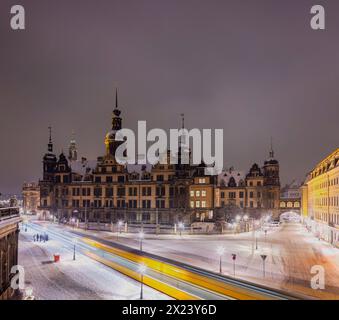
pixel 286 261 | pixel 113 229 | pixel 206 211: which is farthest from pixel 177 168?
pixel 286 261

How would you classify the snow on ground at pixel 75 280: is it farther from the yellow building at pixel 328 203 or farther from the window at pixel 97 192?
the window at pixel 97 192

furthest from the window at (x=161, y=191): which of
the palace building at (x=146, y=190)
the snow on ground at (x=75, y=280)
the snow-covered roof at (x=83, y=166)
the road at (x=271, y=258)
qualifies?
the snow on ground at (x=75, y=280)

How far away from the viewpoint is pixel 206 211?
69.2 metres

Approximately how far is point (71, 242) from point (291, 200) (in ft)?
234

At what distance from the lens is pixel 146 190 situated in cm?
7369

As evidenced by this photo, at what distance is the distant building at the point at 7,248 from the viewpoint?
18.4 metres

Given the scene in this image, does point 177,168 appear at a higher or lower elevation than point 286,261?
higher

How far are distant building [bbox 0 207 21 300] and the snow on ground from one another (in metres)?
3.11

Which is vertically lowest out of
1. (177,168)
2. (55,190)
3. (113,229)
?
(113,229)

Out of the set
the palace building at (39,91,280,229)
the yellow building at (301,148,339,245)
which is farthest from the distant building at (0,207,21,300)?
the palace building at (39,91,280,229)

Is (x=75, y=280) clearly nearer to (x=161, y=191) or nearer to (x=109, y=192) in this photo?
(x=161, y=191)

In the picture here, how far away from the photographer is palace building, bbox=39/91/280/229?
69.8 meters

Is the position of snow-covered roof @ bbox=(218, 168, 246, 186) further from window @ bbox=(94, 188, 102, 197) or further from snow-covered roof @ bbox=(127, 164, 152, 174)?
window @ bbox=(94, 188, 102, 197)
